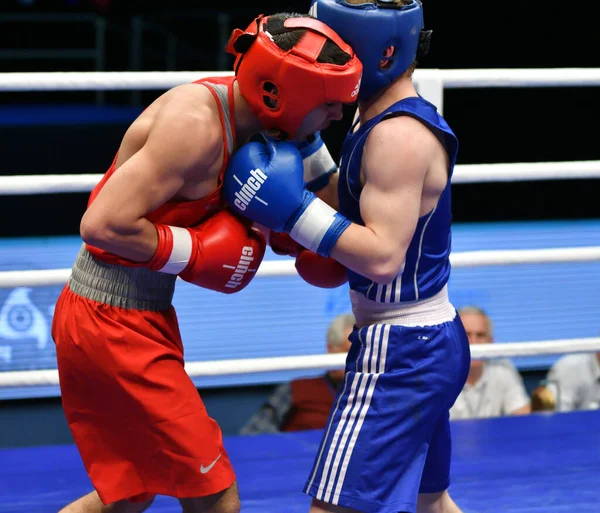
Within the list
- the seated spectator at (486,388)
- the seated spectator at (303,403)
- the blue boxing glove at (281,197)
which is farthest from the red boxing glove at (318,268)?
the seated spectator at (486,388)

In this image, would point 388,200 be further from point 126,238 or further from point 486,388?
point 486,388

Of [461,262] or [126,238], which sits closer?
[126,238]

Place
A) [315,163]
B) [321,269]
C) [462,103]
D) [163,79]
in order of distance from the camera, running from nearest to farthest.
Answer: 1. [321,269]
2. [315,163]
3. [163,79]
4. [462,103]

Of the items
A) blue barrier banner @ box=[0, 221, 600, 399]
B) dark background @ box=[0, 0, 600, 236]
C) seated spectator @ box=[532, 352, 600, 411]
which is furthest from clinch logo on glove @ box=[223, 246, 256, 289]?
dark background @ box=[0, 0, 600, 236]

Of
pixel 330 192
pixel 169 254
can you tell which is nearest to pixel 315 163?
pixel 330 192

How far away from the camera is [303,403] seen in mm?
3420

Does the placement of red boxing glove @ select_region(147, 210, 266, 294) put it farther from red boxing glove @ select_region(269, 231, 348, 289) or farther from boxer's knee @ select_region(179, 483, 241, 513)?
boxer's knee @ select_region(179, 483, 241, 513)

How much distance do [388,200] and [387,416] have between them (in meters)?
0.43

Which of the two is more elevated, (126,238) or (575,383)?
(126,238)

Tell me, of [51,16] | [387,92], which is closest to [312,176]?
[387,92]

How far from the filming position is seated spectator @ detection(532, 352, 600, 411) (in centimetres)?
364

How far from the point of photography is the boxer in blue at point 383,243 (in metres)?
1.79

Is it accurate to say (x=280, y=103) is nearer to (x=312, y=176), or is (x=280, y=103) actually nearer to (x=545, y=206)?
(x=312, y=176)

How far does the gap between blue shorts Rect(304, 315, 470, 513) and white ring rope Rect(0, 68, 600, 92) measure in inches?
34.9
